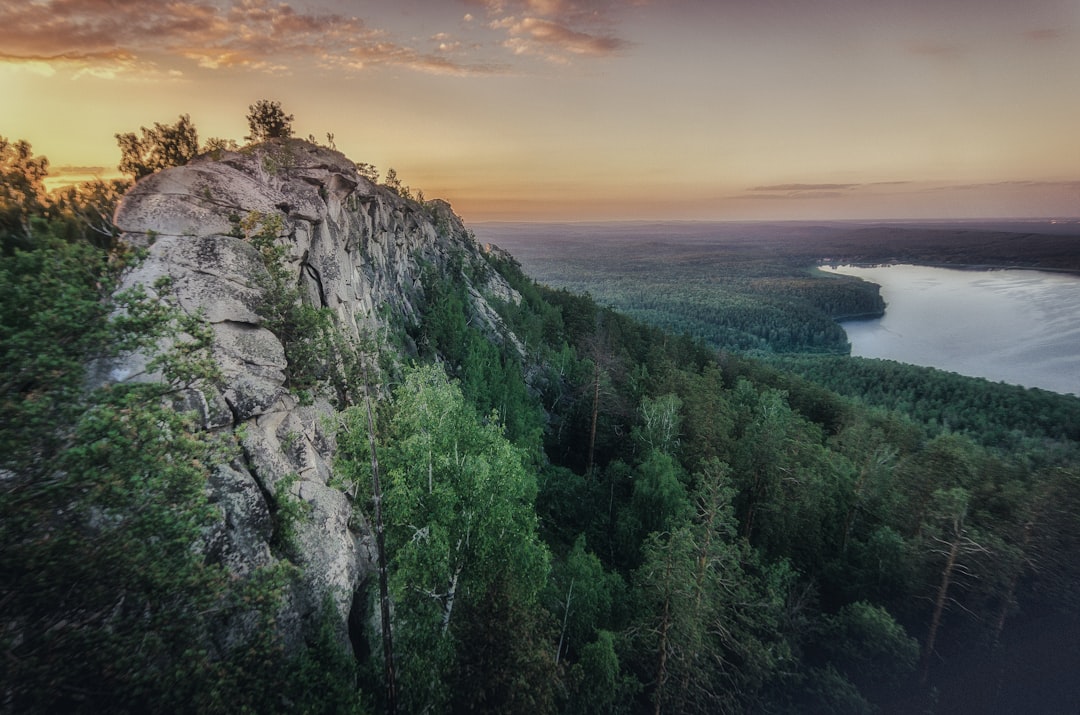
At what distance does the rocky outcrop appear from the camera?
10.2m

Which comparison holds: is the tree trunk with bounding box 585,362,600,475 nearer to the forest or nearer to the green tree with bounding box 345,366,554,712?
the forest

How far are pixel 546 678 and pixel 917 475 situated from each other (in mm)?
28923

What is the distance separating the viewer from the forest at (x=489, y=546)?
6449 millimetres

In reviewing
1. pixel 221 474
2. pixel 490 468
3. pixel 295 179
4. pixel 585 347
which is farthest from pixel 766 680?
pixel 585 347

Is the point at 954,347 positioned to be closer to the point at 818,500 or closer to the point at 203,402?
the point at 818,500

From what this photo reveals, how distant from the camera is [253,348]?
1326 centimetres

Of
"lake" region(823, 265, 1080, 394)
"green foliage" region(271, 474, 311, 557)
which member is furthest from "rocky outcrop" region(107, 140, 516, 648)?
"lake" region(823, 265, 1080, 394)

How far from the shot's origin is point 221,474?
998cm

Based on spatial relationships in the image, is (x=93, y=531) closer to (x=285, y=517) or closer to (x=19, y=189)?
(x=285, y=517)

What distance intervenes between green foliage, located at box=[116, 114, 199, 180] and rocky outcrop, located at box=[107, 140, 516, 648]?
5.69 feet

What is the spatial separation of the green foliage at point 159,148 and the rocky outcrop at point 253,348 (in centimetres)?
173

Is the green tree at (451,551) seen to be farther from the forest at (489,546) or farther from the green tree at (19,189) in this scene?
the green tree at (19,189)

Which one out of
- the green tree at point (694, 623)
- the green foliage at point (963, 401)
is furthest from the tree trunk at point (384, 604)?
the green foliage at point (963, 401)

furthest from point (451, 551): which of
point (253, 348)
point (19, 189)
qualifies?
point (19, 189)
